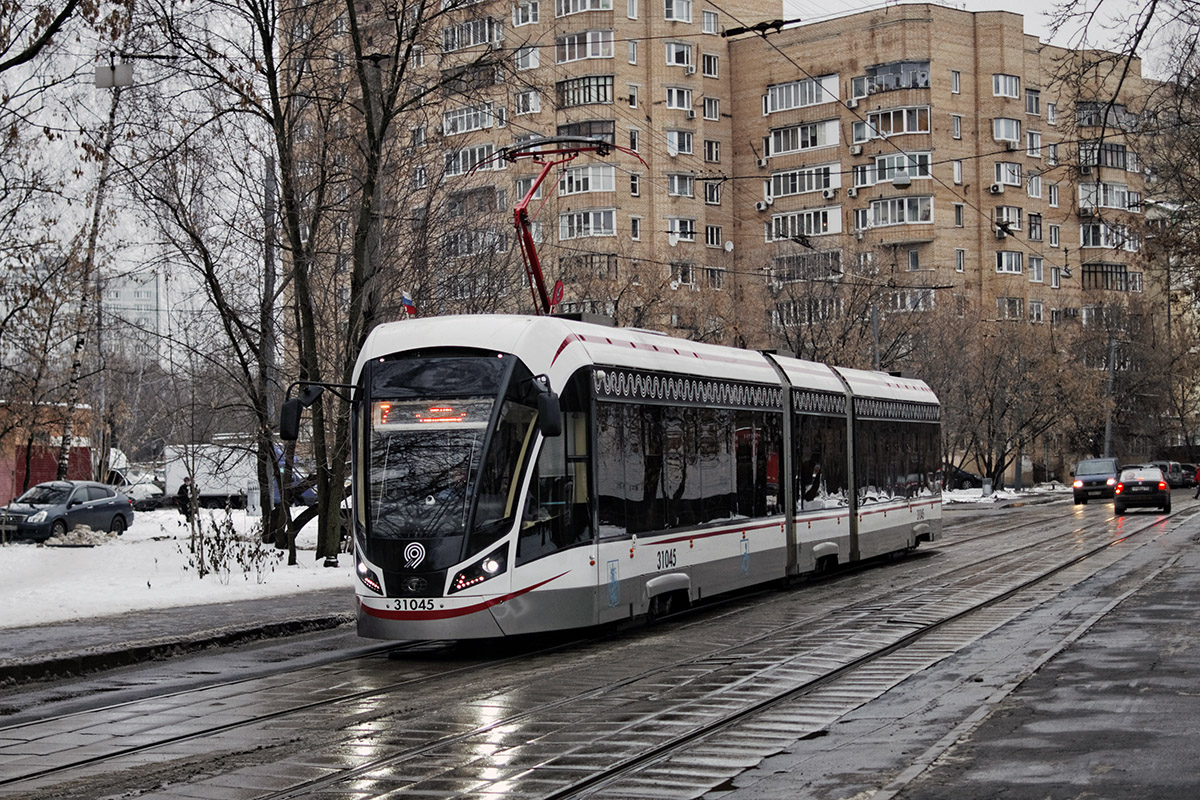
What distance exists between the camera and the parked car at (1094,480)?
5584 centimetres

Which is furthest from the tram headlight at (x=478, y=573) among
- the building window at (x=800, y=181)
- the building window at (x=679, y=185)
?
the building window at (x=800, y=181)

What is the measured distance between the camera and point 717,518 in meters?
18.0

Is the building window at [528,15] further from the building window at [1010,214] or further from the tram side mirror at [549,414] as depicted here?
the tram side mirror at [549,414]

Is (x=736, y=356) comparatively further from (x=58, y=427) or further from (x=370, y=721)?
(x=58, y=427)

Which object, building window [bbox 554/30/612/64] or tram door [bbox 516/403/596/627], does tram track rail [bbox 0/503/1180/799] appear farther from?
building window [bbox 554/30/612/64]

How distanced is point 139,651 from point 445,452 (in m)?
3.75

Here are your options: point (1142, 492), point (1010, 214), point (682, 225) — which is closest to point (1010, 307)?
point (1010, 214)

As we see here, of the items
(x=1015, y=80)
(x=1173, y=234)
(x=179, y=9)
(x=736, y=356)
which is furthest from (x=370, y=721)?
(x=1015, y=80)

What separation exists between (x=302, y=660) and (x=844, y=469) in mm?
10709

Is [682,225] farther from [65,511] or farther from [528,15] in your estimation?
→ [65,511]

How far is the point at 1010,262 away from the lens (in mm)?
83688

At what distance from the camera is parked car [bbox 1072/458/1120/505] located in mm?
55844

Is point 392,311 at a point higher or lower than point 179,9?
lower

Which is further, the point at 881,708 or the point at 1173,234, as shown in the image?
the point at 1173,234
